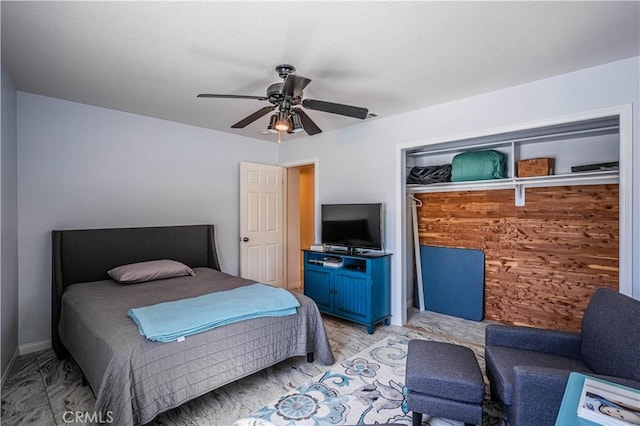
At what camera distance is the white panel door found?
4.78 m

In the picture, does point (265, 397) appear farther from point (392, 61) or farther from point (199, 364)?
point (392, 61)

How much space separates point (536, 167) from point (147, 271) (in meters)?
4.23

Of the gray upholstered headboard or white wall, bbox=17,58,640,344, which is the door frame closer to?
white wall, bbox=17,58,640,344

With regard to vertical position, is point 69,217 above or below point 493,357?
above

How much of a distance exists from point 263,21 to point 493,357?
264 centimetres

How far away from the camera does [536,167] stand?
328cm

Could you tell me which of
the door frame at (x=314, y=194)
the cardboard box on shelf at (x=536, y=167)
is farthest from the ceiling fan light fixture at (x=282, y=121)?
the cardboard box on shelf at (x=536, y=167)

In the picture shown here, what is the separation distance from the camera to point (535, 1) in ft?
5.87

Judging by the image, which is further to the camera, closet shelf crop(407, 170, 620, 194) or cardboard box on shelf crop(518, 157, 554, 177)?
cardboard box on shelf crop(518, 157, 554, 177)

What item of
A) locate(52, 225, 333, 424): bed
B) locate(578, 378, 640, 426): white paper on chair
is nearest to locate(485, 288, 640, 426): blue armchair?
locate(578, 378, 640, 426): white paper on chair

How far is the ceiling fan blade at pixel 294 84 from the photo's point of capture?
80.8 inches

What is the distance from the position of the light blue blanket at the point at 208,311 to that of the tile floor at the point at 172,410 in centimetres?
60

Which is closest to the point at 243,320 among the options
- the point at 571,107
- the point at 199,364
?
the point at 199,364

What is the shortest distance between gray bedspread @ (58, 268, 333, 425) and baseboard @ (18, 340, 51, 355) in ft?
1.88
